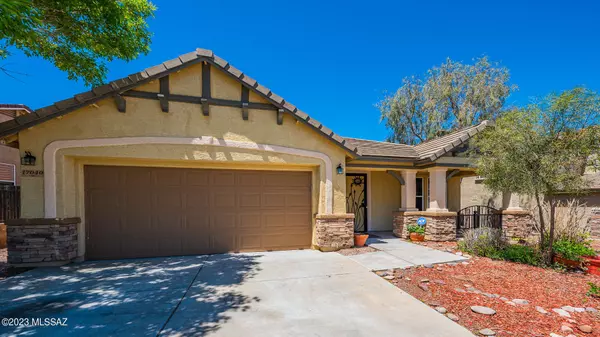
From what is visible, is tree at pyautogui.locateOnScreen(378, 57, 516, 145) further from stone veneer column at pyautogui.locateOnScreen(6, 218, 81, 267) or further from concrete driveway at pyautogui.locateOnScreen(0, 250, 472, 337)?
stone veneer column at pyautogui.locateOnScreen(6, 218, 81, 267)

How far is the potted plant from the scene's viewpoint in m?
9.53

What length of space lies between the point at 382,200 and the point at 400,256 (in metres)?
4.62

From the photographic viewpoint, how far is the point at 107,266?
6.32m

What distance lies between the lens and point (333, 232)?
8.01 meters

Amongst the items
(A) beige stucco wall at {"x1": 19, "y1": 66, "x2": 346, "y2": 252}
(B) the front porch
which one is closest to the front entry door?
(B) the front porch

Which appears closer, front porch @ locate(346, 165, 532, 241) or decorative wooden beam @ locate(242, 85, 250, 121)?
decorative wooden beam @ locate(242, 85, 250, 121)

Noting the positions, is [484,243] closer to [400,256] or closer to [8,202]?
[400,256]

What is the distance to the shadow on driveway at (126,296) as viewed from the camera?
3670mm

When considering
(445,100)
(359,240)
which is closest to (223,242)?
(359,240)

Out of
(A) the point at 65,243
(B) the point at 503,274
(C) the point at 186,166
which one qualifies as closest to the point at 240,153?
(C) the point at 186,166

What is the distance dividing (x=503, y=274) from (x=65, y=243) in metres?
10.4

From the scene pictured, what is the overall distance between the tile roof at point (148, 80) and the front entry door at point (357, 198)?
11.7 feet

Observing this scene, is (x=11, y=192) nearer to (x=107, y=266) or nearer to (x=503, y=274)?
(x=107, y=266)

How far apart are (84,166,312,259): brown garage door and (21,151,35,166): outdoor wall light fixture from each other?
1.02 m
